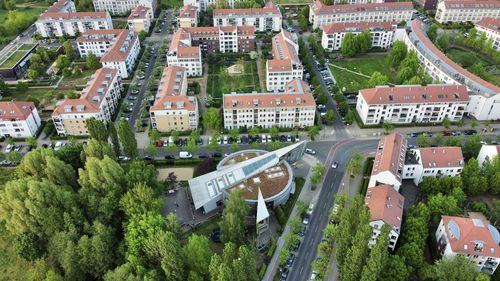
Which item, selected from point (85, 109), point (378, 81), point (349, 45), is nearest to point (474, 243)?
point (378, 81)

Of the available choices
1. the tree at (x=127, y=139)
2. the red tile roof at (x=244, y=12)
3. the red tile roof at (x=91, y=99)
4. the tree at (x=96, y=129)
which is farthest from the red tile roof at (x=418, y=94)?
the red tile roof at (x=91, y=99)

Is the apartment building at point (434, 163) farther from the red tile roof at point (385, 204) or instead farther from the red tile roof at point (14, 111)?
the red tile roof at point (14, 111)

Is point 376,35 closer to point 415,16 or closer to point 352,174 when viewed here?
point 415,16

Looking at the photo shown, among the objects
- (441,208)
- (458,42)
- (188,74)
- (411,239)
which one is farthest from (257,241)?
(458,42)

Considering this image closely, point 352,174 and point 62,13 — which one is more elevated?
point 62,13

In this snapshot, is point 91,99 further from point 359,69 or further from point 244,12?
Answer: point 359,69

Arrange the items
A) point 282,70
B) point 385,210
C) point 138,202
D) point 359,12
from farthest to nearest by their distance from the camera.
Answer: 1. point 359,12
2. point 282,70
3. point 138,202
4. point 385,210
